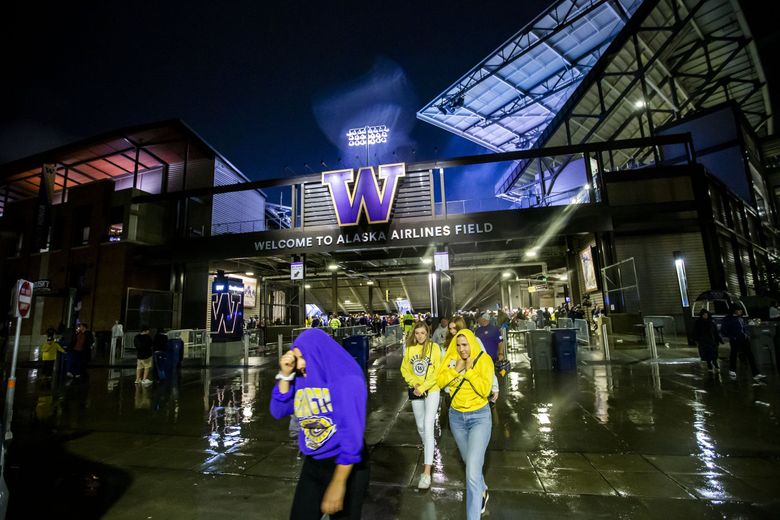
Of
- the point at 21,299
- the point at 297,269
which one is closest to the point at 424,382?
the point at 21,299

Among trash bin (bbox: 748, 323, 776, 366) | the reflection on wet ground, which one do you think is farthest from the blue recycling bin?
trash bin (bbox: 748, 323, 776, 366)

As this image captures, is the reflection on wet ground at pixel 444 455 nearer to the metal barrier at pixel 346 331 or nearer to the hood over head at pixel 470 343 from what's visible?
the hood over head at pixel 470 343

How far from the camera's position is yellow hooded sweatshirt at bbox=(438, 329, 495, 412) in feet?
11.0

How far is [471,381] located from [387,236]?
15.1 metres

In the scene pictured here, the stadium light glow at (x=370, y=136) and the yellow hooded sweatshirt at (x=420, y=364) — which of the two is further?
the stadium light glow at (x=370, y=136)

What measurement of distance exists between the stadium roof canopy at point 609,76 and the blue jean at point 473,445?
26.3 meters

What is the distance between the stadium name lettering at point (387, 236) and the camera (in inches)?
701

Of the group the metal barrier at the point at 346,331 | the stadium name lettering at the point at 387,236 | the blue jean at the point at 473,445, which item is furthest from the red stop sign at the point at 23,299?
the stadium name lettering at the point at 387,236

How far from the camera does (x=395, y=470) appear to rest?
4.34m

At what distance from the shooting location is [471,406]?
3.32 metres

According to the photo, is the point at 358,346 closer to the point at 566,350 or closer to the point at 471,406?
the point at 566,350

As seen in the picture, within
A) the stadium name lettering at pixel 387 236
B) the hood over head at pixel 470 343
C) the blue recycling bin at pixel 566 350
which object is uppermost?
the stadium name lettering at pixel 387 236

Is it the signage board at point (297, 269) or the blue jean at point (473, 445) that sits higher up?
the signage board at point (297, 269)

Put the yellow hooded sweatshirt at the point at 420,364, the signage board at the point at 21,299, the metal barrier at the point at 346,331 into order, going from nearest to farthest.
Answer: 1. the yellow hooded sweatshirt at the point at 420,364
2. the signage board at the point at 21,299
3. the metal barrier at the point at 346,331
